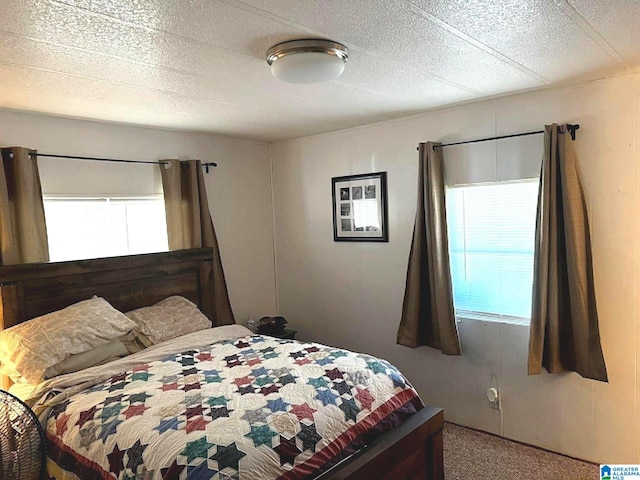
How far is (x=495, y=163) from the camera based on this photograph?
3105mm

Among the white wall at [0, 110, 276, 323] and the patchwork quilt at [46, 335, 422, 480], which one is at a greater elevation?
the white wall at [0, 110, 276, 323]

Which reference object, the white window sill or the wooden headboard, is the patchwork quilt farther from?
the white window sill

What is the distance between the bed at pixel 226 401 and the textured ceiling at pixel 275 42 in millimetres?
1128

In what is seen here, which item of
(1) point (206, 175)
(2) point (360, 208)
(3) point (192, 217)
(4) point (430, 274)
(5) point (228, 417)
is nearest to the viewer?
(5) point (228, 417)

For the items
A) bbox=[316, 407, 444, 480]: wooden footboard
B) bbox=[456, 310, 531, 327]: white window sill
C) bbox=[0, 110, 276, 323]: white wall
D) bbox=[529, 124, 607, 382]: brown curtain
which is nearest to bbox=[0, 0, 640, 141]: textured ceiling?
bbox=[0, 110, 276, 323]: white wall

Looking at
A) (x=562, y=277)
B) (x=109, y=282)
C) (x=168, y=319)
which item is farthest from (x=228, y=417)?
(x=562, y=277)

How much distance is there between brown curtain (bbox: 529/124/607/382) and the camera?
2697 mm

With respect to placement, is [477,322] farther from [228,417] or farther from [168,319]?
[168,319]

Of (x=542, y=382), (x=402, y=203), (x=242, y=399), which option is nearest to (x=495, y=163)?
(x=402, y=203)

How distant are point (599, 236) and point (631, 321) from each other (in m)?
0.51

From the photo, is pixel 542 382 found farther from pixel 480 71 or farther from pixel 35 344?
pixel 35 344

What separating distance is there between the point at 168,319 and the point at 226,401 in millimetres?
1271

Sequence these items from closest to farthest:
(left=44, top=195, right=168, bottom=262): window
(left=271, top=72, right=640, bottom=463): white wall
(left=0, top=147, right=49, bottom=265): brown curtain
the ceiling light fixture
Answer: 1. the ceiling light fixture
2. (left=271, top=72, right=640, bottom=463): white wall
3. (left=0, top=147, right=49, bottom=265): brown curtain
4. (left=44, top=195, right=168, bottom=262): window

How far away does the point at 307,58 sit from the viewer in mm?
1934
